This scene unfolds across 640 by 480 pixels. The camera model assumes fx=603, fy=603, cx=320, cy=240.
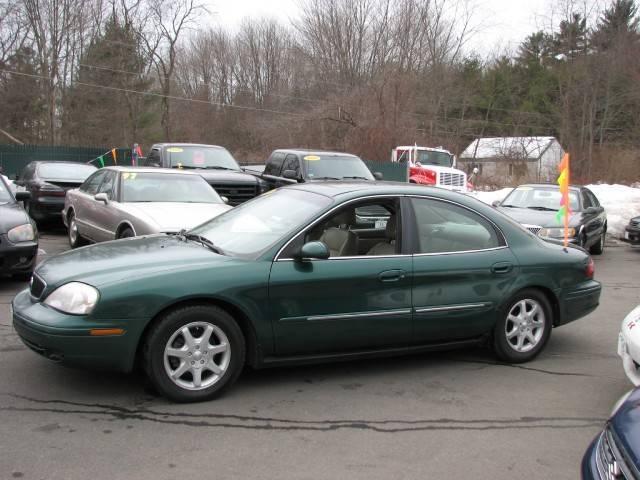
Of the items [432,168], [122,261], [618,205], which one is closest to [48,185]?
[122,261]

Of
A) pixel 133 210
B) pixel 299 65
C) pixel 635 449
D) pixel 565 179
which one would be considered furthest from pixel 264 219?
pixel 299 65

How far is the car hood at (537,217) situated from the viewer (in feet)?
35.8

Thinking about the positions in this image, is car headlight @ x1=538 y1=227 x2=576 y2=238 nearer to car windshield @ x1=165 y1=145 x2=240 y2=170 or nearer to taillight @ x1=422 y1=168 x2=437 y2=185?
car windshield @ x1=165 y1=145 x2=240 y2=170

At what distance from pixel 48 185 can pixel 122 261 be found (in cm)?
897

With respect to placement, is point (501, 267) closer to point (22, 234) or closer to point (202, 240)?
point (202, 240)

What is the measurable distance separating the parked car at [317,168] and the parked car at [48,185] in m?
4.27

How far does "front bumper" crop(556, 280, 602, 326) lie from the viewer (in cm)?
531

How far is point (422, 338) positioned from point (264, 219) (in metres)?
1.57

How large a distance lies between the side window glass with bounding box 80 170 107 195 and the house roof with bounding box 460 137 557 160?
2772cm

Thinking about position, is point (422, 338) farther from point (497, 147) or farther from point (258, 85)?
point (258, 85)

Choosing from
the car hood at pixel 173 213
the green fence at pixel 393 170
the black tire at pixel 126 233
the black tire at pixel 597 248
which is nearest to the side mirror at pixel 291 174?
the car hood at pixel 173 213

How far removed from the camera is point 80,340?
372 cm

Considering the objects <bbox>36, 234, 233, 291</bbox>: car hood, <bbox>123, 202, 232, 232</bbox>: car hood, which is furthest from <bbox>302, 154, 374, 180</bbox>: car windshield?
<bbox>36, 234, 233, 291</bbox>: car hood

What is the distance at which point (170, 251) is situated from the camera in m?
4.43
